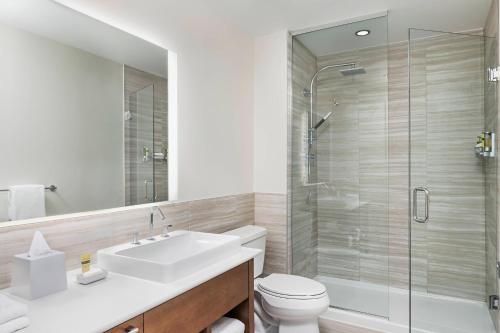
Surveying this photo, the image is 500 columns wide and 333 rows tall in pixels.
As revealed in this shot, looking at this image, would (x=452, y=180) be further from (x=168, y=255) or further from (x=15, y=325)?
(x=15, y=325)

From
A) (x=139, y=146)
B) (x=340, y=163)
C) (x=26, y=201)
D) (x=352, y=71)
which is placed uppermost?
(x=352, y=71)

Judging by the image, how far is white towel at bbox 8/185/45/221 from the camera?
1399 millimetres

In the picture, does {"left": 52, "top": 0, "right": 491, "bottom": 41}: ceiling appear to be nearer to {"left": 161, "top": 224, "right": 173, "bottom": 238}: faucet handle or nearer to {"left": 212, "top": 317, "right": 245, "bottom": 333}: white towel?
{"left": 161, "top": 224, "right": 173, "bottom": 238}: faucet handle

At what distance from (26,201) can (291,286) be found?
1.63 metres

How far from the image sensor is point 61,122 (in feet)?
5.24

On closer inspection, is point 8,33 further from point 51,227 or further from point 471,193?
point 471,193

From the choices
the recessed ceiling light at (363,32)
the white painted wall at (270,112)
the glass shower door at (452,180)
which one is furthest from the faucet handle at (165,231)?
the recessed ceiling light at (363,32)

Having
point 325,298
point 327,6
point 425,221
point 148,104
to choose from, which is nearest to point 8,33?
point 148,104

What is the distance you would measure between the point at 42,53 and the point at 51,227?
2.58ft

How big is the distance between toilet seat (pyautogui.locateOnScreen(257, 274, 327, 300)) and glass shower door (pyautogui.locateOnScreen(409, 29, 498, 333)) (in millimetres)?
766

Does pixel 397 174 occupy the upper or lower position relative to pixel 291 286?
upper

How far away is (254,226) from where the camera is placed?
112 inches

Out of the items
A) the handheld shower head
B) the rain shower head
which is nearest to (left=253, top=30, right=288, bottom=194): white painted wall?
the handheld shower head

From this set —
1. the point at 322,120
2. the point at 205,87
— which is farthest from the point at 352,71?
the point at 205,87
